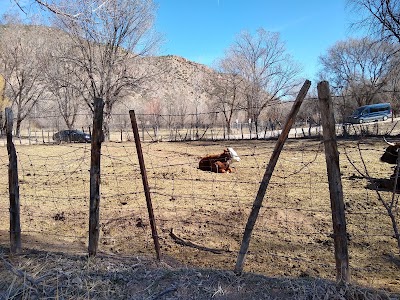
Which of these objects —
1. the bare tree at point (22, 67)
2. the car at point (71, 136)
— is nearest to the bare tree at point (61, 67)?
the car at point (71, 136)

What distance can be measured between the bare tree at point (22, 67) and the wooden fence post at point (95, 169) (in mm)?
30857

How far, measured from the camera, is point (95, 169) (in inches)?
121

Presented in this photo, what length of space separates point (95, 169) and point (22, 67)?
116 feet

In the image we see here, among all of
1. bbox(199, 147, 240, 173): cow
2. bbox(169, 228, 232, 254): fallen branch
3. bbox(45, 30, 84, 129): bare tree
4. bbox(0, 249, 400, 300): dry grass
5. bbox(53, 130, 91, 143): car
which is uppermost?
bbox(45, 30, 84, 129): bare tree

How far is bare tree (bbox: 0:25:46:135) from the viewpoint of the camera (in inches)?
1219

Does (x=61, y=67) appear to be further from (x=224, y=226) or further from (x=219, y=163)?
(x=224, y=226)

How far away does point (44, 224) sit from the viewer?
4949 millimetres

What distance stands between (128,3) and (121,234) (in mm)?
24855

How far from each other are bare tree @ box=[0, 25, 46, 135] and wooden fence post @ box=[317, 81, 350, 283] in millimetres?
32215

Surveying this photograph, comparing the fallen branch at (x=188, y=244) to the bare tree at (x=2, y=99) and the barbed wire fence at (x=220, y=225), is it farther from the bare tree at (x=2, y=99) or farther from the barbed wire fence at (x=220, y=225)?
the bare tree at (x=2, y=99)

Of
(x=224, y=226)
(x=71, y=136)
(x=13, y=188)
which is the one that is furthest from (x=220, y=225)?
(x=71, y=136)

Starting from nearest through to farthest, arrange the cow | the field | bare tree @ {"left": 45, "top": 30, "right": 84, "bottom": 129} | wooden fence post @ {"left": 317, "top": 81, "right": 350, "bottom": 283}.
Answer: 1. wooden fence post @ {"left": 317, "top": 81, "right": 350, "bottom": 283}
2. the field
3. the cow
4. bare tree @ {"left": 45, "top": 30, "right": 84, "bottom": 129}

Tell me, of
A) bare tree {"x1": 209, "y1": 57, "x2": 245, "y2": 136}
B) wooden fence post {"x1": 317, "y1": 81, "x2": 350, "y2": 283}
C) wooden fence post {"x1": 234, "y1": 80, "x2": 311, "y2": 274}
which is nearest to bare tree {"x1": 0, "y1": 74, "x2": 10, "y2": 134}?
bare tree {"x1": 209, "y1": 57, "x2": 245, "y2": 136}

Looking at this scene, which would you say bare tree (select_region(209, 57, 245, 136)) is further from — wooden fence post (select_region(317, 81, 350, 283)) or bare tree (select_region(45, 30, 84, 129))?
wooden fence post (select_region(317, 81, 350, 283))
